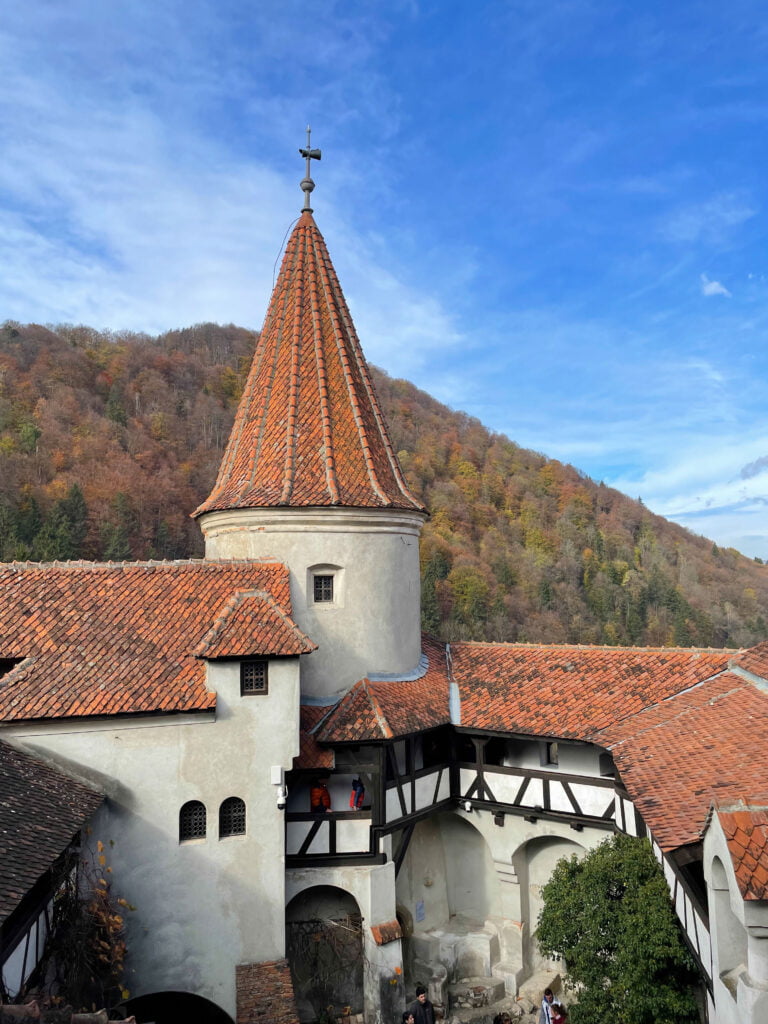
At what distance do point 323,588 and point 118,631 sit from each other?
4311 millimetres

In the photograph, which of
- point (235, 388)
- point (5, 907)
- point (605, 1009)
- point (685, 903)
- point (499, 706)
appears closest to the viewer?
point (5, 907)

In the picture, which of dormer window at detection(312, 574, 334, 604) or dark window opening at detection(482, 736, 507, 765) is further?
dark window opening at detection(482, 736, 507, 765)

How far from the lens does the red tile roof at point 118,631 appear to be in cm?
1271

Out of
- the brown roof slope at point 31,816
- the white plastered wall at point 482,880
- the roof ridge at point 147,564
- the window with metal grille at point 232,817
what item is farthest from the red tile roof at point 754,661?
the brown roof slope at point 31,816

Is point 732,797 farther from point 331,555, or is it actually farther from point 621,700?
point 331,555

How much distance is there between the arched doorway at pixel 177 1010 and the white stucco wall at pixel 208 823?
0.54m

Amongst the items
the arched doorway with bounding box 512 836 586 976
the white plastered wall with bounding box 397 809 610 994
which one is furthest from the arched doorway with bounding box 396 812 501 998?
the arched doorway with bounding box 512 836 586 976

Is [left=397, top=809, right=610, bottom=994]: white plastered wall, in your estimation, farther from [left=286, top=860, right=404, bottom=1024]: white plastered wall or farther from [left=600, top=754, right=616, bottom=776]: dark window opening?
[left=286, top=860, right=404, bottom=1024]: white plastered wall

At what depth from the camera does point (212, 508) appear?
54.0ft

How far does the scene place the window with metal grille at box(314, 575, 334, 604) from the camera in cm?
1627

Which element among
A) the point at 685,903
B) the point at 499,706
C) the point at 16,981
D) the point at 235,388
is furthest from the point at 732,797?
the point at 235,388

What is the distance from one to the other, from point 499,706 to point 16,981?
32.8 feet

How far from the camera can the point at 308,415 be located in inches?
670

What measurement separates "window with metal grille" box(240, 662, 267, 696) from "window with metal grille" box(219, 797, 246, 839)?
1.93m
